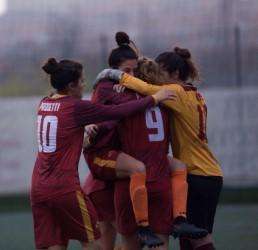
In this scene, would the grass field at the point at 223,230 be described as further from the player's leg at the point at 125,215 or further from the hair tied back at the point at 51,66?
the hair tied back at the point at 51,66

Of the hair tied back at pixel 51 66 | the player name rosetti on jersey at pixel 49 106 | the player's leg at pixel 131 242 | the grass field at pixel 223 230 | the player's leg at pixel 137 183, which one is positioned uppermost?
the hair tied back at pixel 51 66

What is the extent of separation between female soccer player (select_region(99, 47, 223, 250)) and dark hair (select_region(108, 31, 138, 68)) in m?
0.13

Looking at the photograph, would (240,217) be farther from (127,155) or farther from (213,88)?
(127,155)

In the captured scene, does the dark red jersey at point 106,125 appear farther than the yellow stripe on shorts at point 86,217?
Yes

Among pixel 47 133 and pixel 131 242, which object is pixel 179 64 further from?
pixel 131 242

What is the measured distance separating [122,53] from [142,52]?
6165mm

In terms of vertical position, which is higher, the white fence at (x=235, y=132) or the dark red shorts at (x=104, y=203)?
the dark red shorts at (x=104, y=203)

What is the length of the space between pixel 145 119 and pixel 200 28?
6.61m

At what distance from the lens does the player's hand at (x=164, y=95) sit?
5785mm

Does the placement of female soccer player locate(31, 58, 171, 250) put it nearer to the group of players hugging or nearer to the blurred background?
the group of players hugging

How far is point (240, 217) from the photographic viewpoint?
34.1 ft

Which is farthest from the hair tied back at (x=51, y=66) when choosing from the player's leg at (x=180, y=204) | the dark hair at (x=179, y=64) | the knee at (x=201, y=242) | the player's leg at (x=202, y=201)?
the knee at (x=201, y=242)

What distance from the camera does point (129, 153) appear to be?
5.87m

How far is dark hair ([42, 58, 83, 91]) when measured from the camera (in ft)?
19.3
